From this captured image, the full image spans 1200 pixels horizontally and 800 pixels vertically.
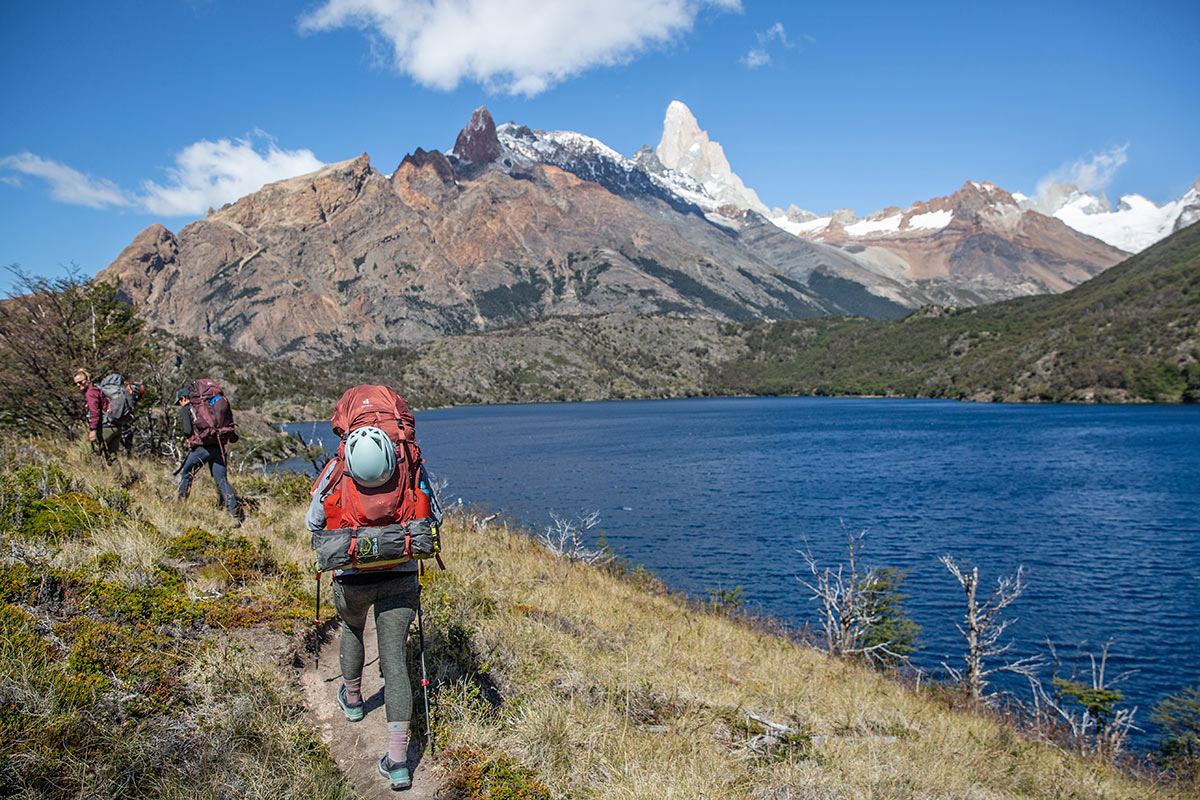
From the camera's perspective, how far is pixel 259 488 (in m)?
14.8

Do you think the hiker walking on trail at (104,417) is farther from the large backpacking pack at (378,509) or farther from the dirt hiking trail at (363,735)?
the large backpacking pack at (378,509)

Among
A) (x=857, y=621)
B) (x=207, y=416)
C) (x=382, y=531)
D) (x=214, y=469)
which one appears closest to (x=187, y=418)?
(x=207, y=416)

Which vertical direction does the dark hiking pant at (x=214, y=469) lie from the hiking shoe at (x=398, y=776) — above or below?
above

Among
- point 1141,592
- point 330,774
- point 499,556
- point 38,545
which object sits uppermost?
point 38,545

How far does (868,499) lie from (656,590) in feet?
90.2

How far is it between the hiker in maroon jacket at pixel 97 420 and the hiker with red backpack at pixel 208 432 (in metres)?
1.84

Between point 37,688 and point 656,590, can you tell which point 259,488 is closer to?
point 656,590

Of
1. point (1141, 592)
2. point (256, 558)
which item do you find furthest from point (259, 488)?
point (1141, 592)

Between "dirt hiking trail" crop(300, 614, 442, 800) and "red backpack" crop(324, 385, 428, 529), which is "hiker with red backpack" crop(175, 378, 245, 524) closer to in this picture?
"dirt hiking trail" crop(300, 614, 442, 800)

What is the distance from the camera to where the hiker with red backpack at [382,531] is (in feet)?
13.9

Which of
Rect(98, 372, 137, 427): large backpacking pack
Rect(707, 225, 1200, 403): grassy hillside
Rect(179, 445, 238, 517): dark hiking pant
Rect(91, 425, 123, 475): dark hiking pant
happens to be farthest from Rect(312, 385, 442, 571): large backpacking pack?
Rect(707, 225, 1200, 403): grassy hillside

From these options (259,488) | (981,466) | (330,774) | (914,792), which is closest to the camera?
(330,774)

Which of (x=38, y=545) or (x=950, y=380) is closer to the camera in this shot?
(x=38, y=545)

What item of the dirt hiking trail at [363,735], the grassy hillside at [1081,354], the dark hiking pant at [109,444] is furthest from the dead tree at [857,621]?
the grassy hillside at [1081,354]
